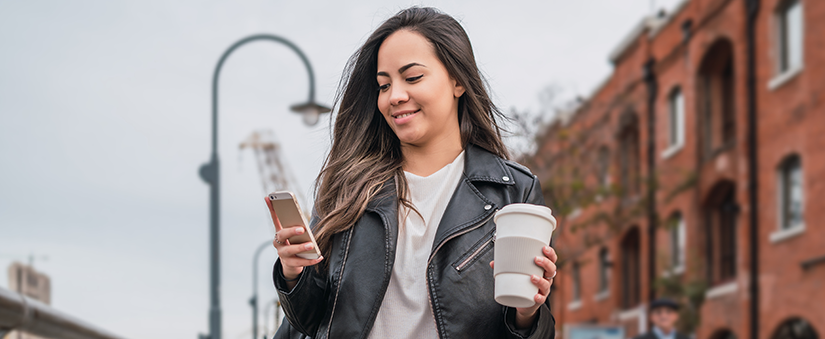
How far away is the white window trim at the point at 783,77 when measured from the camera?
19.0 m

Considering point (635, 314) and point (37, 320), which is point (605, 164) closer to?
point (635, 314)

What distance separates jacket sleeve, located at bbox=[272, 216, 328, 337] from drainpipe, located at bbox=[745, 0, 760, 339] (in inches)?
781

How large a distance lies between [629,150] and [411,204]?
27610 mm

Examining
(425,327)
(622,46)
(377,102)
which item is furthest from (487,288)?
(622,46)

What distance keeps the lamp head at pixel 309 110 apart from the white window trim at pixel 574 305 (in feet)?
72.3

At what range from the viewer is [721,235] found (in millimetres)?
23359

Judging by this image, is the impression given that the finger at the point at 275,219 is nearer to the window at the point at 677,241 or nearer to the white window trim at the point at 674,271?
the white window trim at the point at 674,271

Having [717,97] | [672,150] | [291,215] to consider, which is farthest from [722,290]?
[291,215]

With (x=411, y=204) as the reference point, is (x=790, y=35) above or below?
above

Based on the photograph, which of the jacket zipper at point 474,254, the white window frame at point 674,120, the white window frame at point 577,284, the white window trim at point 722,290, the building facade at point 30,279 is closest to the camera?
the jacket zipper at point 474,254

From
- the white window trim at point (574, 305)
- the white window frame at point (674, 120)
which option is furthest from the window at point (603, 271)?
the white window frame at point (674, 120)

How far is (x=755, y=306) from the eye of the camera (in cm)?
A: 2084

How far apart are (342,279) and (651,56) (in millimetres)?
25913

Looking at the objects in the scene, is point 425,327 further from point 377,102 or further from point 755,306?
point 755,306
